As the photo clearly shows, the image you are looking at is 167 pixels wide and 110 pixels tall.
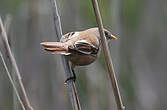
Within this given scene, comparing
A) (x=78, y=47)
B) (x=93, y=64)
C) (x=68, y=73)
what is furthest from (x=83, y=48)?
(x=93, y=64)

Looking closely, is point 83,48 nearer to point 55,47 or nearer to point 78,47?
point 78,47

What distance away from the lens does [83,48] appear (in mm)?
2795

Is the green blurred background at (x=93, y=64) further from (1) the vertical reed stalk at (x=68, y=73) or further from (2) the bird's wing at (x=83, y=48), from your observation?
(1) the vertical reed stalk at (x=68, y=73)

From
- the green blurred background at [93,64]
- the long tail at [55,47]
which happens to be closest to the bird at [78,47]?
the long tail at [55,47]

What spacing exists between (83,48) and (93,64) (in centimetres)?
80

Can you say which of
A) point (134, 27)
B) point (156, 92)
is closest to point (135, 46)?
point (134, 27)

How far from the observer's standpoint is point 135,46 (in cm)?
364

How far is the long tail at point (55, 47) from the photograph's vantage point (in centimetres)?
240

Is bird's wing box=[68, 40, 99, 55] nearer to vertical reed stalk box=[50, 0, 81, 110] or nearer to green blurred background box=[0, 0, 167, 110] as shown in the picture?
vertical reed stalk box=[50, 0, 81, 110]

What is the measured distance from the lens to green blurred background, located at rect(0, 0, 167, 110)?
3406mm

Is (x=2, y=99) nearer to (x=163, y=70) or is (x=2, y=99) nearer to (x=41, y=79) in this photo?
(x=41, y=79)

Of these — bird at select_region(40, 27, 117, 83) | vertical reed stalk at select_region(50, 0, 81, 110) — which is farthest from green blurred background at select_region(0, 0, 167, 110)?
vertical reed stalk at select_region(50, 0, 81, 110)

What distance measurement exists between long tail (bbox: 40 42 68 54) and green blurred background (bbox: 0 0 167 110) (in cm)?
84

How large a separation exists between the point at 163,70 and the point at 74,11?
124cm
